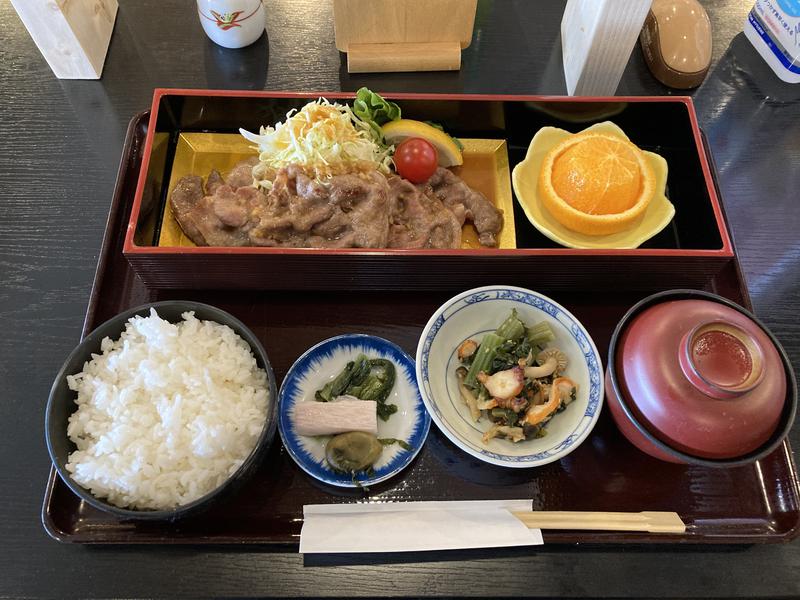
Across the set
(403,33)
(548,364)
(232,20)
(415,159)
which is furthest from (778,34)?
(232,20)

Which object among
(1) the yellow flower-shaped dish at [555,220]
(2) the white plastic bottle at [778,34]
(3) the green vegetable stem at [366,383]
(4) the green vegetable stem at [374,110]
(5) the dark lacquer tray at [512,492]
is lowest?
(5) the dark lacquer tray at [512,492]

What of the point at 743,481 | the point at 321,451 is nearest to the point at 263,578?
the point at 321,451

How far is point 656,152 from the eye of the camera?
2484 millimetres

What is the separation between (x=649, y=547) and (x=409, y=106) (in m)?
1.79

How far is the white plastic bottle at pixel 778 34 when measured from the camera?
8.59ft

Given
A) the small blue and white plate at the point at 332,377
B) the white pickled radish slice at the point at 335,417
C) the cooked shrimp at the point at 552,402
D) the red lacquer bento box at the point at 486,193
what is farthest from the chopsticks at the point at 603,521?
the red lacquer bento box at the point at 486,193

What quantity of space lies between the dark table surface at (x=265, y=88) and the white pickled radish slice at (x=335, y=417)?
36 cm

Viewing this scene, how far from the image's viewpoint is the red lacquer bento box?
195 centimetres

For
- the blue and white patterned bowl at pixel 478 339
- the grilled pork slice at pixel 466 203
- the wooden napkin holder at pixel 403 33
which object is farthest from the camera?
the wooden napkin holder at pixel 403 33

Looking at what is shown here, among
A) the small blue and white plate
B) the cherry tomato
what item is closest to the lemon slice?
→ the cherry tomato

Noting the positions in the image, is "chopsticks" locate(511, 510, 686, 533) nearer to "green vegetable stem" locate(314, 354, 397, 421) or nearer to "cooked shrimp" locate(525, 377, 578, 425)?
"cooked shrimp" locate(525, 377, 578, 425)

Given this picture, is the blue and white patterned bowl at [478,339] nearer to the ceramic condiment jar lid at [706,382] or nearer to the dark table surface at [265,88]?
the ceramic condiment jar lid at [706,382]

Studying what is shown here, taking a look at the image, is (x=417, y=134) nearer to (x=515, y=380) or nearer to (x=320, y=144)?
(x=320, y=144)

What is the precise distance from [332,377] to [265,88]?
5.05ft
